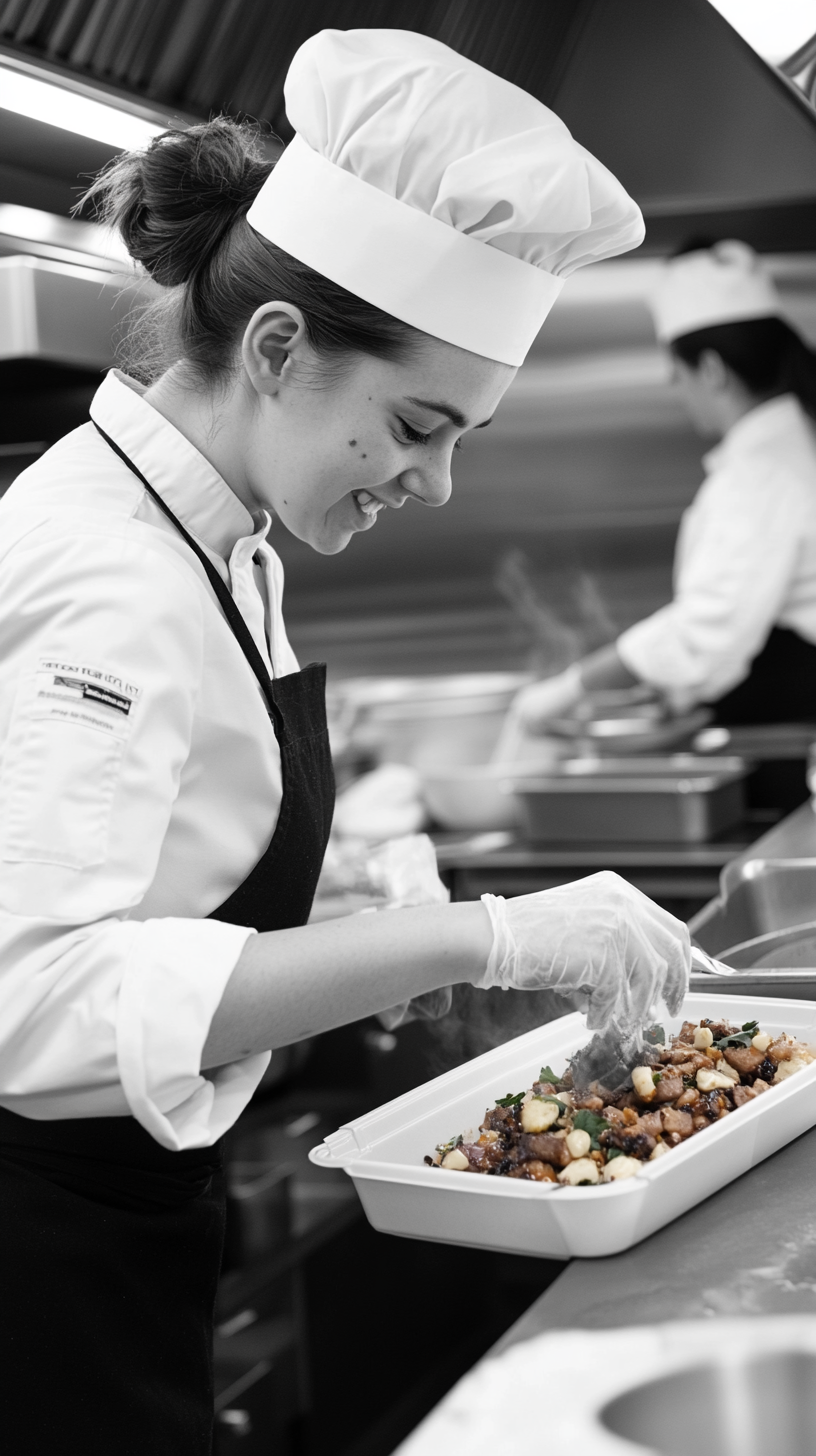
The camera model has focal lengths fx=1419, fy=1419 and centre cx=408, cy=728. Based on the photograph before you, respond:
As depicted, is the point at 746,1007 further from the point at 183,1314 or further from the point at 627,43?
the point at 627,43

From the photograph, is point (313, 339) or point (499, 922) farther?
point (313, 339)

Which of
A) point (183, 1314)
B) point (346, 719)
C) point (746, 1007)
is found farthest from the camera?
point (346, 719)

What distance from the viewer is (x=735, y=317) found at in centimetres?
388

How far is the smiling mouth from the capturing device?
1.48 m

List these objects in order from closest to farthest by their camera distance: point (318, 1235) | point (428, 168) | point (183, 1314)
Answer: point (428, 168) → point (183, 1314) → point (318, 1235)

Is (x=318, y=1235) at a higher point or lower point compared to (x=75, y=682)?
lower

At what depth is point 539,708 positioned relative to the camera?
3990mm

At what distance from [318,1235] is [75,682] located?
A: 7.00 ft

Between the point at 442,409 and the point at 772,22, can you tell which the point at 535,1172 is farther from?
the point at 772,22

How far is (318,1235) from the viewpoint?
299 centimetres

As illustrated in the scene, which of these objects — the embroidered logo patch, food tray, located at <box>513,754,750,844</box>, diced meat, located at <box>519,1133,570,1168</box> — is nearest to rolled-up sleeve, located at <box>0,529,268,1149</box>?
the embroidered logo patch

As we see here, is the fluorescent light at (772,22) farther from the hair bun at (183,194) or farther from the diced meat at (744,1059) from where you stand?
the diced meat at (744,1059)

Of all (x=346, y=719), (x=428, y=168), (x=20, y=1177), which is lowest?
(x=346, y=719)

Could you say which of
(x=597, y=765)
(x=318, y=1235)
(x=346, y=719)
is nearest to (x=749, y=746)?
(x=597, y=765)
